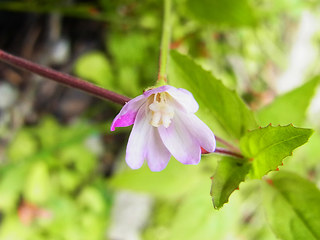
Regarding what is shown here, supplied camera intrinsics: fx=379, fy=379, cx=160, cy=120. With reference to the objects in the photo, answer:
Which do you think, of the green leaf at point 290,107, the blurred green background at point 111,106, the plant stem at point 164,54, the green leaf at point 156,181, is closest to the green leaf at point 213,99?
the plant stem at point 164,54

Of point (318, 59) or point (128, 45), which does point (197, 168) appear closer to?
point (128, 45)

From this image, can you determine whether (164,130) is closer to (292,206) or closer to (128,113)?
(128,113)

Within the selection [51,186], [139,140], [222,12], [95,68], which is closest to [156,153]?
[139,140]

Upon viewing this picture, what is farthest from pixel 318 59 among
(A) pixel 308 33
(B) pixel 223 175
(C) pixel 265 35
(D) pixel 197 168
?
(B) pixel 223 175

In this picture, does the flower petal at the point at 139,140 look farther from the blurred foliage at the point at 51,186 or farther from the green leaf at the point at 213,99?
the blurred foliage at the point at 51,186

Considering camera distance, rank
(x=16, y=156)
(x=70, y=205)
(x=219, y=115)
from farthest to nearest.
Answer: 1. (x=70, y=205)
2. (x=16, y=156)
3. (x=219, y=115)

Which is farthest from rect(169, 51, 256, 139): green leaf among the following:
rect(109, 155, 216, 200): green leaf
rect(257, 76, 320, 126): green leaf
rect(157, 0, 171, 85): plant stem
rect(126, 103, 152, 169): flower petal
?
rect(109, 155, 216, 200): green leaf
